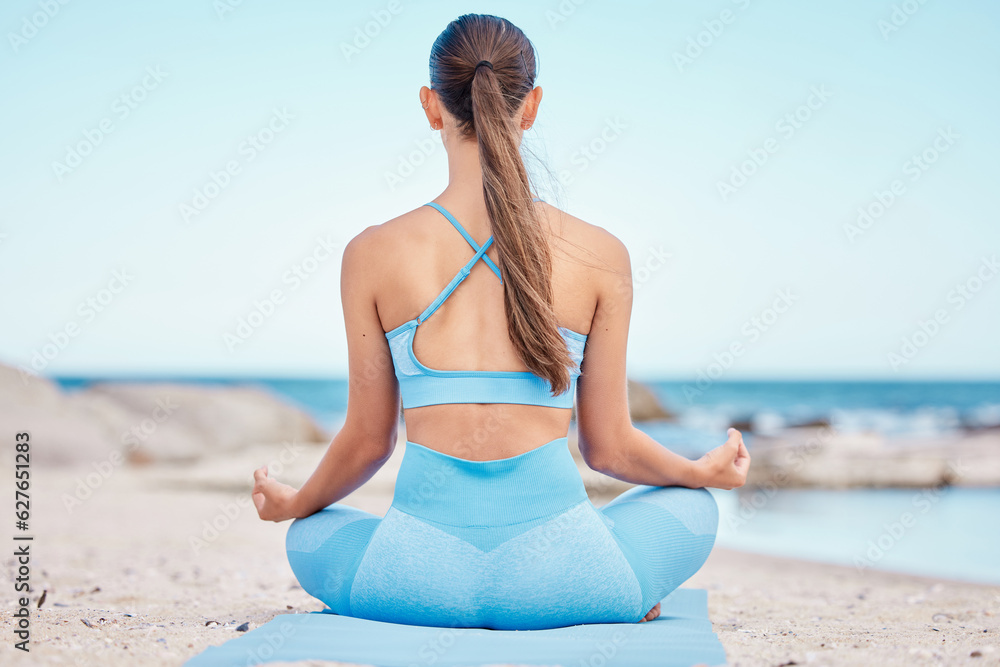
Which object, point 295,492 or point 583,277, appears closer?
point 583,277

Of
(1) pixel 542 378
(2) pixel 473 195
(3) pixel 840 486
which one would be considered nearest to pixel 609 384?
(1) pixel 542 378

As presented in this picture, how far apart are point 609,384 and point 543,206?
0.57 metres

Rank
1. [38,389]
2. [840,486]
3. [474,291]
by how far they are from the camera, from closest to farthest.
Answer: [474,291] → [840,486] → [38,389]

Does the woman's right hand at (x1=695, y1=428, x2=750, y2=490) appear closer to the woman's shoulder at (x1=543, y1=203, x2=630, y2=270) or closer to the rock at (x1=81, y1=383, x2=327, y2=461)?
the woman's shoulder at (x1=543, y1=203, x2=630, y2=270)

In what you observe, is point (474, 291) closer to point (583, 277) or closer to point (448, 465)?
point (583, 277)

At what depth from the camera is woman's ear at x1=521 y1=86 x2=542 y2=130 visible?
2219mm

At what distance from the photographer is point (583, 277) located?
209 cm

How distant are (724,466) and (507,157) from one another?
1215 mm

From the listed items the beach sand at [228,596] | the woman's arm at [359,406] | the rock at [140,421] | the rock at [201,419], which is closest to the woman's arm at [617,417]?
the beach sand at [228,596]

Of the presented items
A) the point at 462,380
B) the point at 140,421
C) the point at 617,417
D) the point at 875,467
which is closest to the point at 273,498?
the point at 462,380

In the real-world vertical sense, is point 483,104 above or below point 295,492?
above

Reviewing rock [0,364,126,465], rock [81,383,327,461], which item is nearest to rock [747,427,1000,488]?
rock [81,383,327,461]

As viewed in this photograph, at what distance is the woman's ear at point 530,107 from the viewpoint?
7.28ft

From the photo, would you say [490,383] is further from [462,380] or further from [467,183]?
[467,183]
